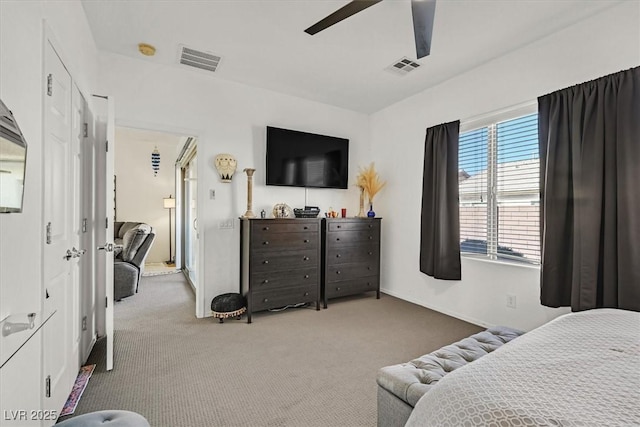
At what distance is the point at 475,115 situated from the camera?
10.7 ft

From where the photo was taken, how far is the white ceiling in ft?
7.54

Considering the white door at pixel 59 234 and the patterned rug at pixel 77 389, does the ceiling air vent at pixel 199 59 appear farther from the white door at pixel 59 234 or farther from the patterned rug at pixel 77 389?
the patterned rug at pixel 77 389

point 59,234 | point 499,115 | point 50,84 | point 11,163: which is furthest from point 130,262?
point 499,115

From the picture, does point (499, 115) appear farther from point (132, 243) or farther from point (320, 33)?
point (132, 243)

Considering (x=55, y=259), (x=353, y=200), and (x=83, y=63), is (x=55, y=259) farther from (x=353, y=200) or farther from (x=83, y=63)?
(x=353, y=200)

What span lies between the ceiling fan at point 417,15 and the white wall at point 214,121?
187 centimetres

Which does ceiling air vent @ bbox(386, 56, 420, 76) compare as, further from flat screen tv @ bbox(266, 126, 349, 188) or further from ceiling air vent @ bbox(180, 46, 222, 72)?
ceiling air vent @ bbox(180, 46, 222, 72)

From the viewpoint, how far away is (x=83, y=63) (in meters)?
2.33

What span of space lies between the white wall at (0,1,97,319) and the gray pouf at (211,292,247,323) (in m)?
2.00

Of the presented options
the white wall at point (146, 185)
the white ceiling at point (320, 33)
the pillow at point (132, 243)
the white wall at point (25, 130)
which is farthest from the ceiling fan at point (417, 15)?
the white wall at point (146, 185)

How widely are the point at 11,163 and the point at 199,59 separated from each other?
2.57 m

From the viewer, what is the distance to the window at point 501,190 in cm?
286

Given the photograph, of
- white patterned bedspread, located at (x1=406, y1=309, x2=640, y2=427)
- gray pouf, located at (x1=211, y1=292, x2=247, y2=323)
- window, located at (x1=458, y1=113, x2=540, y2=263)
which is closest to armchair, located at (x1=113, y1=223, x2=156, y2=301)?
gray pouf, located at (x1=211, y1=292, x2=247, y2=323)

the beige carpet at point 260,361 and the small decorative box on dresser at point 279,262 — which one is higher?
the small decorative box on dresser at point 279,262
